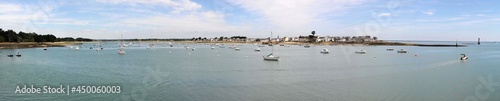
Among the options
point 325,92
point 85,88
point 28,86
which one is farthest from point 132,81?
point 325,92

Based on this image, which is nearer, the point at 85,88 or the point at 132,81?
the point at 85,88

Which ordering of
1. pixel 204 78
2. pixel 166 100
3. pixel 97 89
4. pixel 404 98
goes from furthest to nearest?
pixel 204 78 → pixel 97 89 → pixel 404 98 → pixel 166 100

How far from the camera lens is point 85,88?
21953 mm

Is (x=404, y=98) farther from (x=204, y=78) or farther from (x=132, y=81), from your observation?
(x=132, y=81)

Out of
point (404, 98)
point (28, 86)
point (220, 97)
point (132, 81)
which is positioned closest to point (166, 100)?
point (220, 97)

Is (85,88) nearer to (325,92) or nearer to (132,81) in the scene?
(132,81)

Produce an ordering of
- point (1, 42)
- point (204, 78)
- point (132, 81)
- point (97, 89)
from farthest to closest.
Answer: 1. point (1, 42)
2. point (204, 78)
3. point (132, 81)
4. point (97, 89)

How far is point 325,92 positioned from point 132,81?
1243 cm

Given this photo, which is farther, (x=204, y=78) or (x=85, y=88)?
(x=204, y=78)

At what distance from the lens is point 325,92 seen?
21797 millimetres

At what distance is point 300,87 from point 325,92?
2.01 meters

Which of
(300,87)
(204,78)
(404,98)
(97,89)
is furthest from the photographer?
(204,78)

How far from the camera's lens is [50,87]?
22422mm

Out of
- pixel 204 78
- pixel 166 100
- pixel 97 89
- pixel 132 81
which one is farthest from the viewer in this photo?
pixel 204 78
